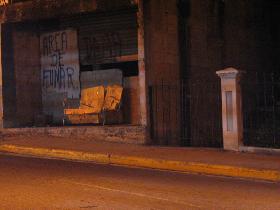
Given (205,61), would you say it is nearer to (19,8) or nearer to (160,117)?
(160,117)

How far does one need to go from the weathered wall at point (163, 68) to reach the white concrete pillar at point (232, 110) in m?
2.44

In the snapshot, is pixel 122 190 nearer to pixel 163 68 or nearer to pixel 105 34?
pixel 163 68

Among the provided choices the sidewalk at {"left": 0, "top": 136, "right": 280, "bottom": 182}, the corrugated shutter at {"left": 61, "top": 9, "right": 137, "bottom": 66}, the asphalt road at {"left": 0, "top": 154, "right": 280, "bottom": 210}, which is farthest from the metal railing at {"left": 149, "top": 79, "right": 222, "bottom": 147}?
the asphalt road at {"left": 0, "top": 154, "right": 280, "bottom": 210}

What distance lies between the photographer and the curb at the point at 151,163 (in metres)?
10.9

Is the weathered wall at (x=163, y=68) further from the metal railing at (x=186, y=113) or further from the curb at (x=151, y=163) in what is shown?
the curb at (x=151, y=163)

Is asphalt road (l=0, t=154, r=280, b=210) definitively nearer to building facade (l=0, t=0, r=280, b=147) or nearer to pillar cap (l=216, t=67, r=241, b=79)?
pillar cap (l=216, t=67, r=241, b=79)

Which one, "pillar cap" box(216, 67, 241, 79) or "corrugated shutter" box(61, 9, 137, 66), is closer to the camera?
"pillar cap" box(216, 67, 241, 79)

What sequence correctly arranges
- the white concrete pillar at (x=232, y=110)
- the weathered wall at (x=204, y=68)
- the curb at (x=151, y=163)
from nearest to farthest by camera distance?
the curb at (x=151, y=163) < the white concrete pillar at (x=232, y=110) < the weathered wall at (x=204, y=68)

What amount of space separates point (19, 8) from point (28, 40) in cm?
137

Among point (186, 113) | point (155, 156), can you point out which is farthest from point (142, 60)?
point (155, 156)

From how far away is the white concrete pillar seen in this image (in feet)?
46.8

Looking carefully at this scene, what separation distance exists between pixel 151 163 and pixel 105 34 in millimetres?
6616

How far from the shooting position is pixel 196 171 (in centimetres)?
1173

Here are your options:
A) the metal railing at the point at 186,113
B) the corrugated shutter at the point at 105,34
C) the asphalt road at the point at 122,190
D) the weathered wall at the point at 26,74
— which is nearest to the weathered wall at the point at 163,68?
the metal railing at the point at 186,113
